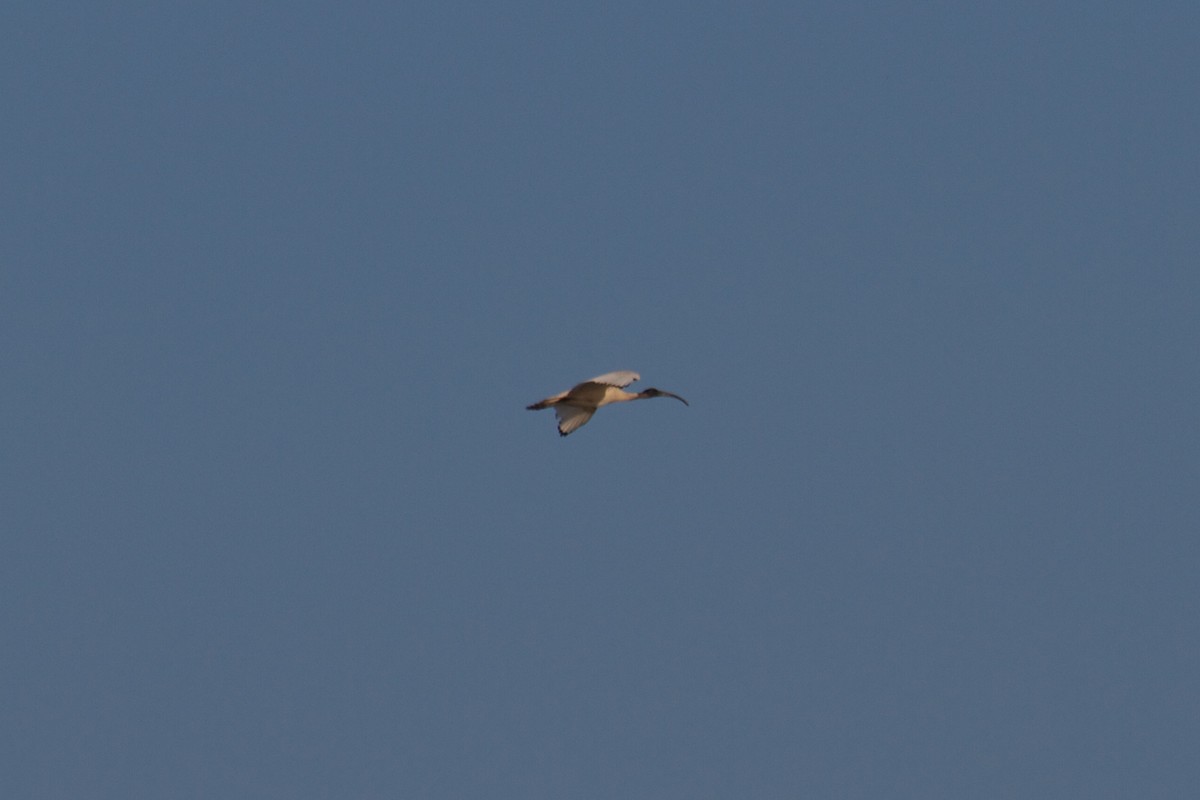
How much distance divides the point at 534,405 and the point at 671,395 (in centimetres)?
793

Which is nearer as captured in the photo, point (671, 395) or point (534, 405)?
point (534, 405)

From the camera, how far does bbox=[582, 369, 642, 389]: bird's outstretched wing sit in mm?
52987

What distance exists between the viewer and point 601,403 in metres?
57.1

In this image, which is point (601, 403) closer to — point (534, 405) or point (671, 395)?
point (534, 405)

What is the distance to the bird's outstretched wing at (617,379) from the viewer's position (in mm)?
52987

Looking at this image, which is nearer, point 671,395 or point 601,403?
point 601,403

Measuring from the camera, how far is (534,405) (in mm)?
56125

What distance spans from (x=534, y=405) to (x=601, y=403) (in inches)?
78.4

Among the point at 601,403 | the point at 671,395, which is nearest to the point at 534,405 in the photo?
the point at 601,403

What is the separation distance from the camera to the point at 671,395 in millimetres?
63062

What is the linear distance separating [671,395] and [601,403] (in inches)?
250

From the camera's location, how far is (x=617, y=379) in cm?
5362
